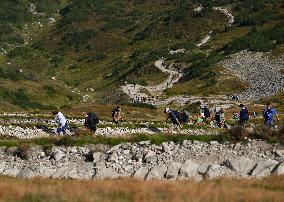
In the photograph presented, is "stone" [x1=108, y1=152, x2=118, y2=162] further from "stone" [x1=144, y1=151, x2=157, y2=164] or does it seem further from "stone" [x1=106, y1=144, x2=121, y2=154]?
"stone" [x1=144, y1=151, x2=157, y2=164]

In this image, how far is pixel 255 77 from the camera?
407ft

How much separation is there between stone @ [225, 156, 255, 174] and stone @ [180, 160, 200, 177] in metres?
1.55

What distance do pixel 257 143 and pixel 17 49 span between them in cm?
16292

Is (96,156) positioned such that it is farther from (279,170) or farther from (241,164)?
(279,170)

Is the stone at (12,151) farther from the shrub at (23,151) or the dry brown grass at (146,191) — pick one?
the dry brown grass at (146,191)

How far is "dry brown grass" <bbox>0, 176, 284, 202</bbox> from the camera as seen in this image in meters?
18.5

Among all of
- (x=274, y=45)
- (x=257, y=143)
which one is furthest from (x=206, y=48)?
(x=257, y=143)

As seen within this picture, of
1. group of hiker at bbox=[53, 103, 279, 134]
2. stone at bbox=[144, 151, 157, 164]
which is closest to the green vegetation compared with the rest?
group of hiker at bbox=[53, 103, 279, 134]

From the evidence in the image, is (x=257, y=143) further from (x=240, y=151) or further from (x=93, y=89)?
(x=93, y=89)

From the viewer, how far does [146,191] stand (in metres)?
19.3

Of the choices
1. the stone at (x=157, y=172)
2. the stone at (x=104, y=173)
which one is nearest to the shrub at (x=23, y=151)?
the stone at (x=104, y=173)

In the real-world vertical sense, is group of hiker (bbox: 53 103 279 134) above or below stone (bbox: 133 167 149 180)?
above

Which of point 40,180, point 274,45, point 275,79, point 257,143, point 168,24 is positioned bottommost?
point 40,180

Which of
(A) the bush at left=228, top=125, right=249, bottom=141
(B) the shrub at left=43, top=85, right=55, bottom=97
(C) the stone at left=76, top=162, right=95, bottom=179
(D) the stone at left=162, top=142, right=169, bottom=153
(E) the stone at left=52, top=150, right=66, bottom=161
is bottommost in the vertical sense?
(C) the stone at left=76, top=162, right=95, bottom=179
